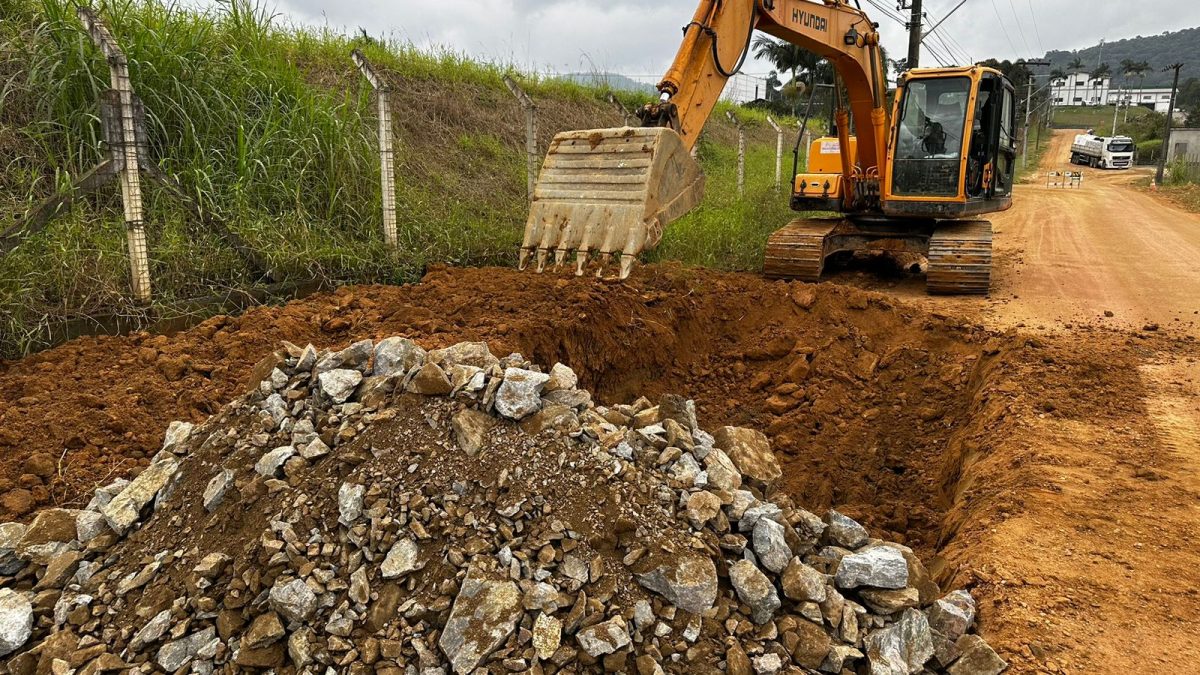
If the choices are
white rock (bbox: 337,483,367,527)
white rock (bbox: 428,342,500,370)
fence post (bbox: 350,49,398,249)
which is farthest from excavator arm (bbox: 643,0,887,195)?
white rock (bbox: 337,483,367,527)

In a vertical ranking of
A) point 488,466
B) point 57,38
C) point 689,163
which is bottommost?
point 488,466

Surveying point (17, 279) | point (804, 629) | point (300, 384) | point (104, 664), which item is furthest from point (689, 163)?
point (17, 279)

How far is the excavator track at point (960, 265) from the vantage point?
7781 mm

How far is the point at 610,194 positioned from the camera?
5020 mm

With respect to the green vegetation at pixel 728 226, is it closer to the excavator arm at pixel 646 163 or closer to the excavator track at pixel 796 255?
the excavator track at pixel 796 255

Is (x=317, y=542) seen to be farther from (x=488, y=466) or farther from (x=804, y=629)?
(x=804, y=629)

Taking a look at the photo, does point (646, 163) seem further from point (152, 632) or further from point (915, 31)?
point (915, 31)

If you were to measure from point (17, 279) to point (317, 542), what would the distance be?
155 inches

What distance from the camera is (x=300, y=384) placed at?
3215mm

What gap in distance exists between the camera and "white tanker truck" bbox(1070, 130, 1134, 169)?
40000 millimetres

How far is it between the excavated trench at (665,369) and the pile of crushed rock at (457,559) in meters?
1.05

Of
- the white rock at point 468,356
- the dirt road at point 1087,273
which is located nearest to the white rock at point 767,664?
the white rock at point 468,356

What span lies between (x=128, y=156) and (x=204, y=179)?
1.13m

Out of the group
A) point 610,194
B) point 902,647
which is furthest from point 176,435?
point 902,647
